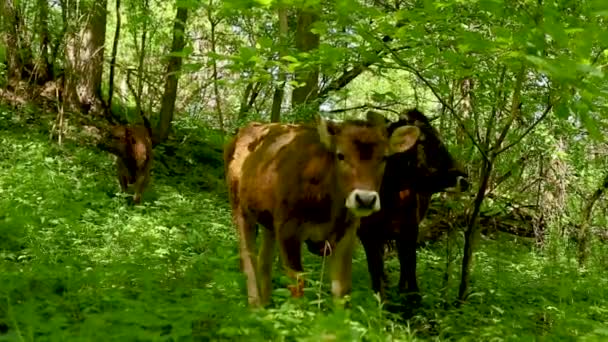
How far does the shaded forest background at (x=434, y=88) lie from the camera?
5.13 metres

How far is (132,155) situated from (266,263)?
729cm

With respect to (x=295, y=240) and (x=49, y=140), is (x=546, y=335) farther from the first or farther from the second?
(x=49, y=140)

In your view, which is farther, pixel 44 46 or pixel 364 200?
pixel 44 46

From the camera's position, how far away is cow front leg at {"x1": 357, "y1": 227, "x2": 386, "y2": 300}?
753 centimetres

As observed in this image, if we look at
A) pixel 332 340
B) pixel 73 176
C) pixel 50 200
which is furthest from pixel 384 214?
pixel 73 176

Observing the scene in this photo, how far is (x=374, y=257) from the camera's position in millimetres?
7680

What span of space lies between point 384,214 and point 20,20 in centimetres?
1195

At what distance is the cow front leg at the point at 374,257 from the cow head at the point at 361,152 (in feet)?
5.37

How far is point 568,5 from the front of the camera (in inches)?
201

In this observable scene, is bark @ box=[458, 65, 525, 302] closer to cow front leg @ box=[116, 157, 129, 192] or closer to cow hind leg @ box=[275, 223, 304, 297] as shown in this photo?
cow hind leg @ box=[275, 223, 304, 297]

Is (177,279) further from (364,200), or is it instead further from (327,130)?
(364,200)

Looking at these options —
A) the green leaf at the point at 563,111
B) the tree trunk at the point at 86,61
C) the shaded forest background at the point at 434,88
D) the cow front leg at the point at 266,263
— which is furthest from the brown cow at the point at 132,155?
the green leaf at the point at 563,111

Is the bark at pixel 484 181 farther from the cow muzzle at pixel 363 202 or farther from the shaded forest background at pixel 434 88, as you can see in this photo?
the cow muzzle at pixel 363 202

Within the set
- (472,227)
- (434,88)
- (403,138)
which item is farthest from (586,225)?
(403,138)
